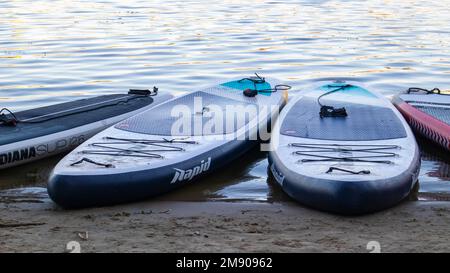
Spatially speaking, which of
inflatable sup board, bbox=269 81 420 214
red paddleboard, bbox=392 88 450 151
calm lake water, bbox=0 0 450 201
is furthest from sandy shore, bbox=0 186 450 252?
red paddleboard, bbox=392 88 450 151

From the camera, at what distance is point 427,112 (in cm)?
932

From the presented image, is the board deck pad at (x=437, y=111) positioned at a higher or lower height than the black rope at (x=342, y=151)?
lower

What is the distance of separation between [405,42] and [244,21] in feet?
17.8

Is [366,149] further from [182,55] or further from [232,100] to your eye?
[182,55]

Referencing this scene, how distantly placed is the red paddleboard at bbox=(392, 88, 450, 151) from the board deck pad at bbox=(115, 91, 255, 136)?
2.15 metres

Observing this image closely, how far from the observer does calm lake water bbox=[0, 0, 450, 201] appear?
8477mm

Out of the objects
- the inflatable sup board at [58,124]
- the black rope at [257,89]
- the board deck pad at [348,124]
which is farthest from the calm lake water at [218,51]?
the black rope at [257,89]

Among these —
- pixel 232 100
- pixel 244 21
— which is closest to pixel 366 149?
pixel 232 100

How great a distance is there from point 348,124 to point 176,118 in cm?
202

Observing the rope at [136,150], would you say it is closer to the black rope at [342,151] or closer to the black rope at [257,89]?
the black rope at [342,151]

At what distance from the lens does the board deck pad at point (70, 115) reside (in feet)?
26.5

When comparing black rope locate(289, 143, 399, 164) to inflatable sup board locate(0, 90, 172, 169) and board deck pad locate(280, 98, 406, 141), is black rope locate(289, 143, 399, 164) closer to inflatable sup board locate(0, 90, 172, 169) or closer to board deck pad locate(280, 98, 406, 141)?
board deck pad locate(280, 98, 406, 141)

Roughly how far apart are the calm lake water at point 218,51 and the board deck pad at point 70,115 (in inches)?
15.4

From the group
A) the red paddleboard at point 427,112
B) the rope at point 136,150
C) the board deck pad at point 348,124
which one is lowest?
the red paddleboard at point 427,112
